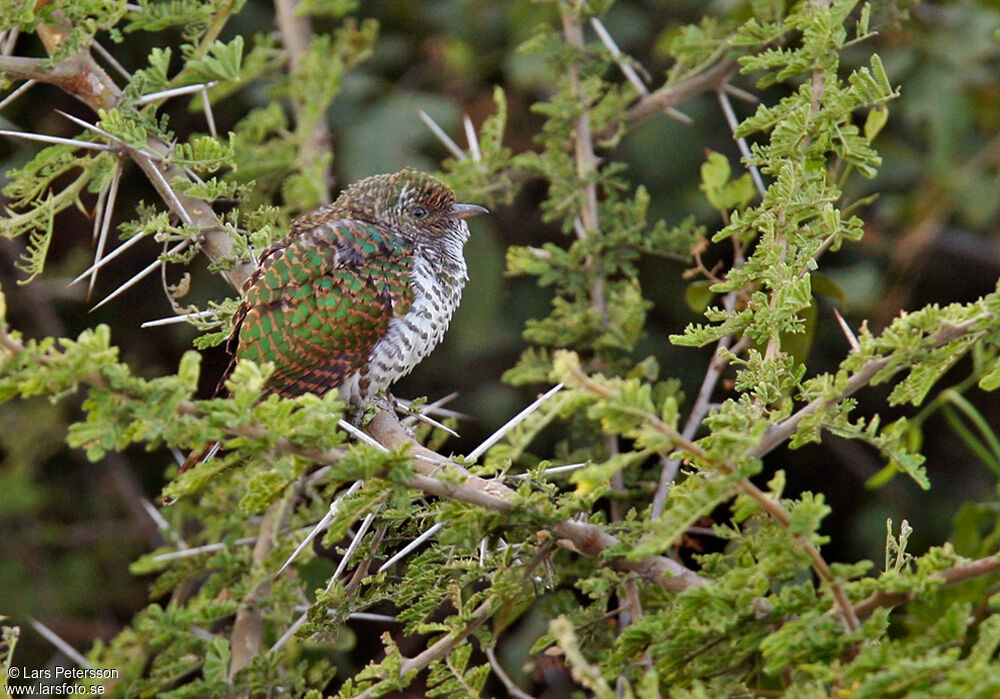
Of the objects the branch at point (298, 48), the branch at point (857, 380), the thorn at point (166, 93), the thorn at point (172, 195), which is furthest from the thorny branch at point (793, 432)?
the branch at point (298, 48)

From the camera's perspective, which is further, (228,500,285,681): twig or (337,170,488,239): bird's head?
(337,170,488,239): bird's head

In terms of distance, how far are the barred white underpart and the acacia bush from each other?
0.16 metres

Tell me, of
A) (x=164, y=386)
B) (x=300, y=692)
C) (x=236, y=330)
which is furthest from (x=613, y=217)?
(x=164, y=386)

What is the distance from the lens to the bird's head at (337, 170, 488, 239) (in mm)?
3287

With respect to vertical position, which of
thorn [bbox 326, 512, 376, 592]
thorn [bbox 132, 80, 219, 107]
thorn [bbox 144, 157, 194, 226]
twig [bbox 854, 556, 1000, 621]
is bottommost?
thorn [bbox 326, 512, 376, 592]

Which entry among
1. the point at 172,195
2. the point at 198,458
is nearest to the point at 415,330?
the point at 198,458

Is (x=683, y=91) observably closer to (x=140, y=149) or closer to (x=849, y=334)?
(x=849, y=334)

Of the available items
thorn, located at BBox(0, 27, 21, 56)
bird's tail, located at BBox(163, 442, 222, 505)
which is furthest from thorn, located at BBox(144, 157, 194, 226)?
bird's tail, located at BBox(163, 442, 222, 505)

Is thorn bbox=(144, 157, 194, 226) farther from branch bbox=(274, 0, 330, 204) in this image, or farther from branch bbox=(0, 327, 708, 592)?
branch bbox=(274, 0, 330, 204)

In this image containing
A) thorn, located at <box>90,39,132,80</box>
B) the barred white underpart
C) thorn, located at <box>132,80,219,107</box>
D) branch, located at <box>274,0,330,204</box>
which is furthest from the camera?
A: branch, located at <box>274,0,330,204</box>

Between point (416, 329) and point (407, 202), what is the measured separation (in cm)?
49

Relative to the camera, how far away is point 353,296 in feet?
9.52

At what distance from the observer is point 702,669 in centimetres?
177

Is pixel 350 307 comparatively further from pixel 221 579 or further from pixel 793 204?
pixel 793 204
